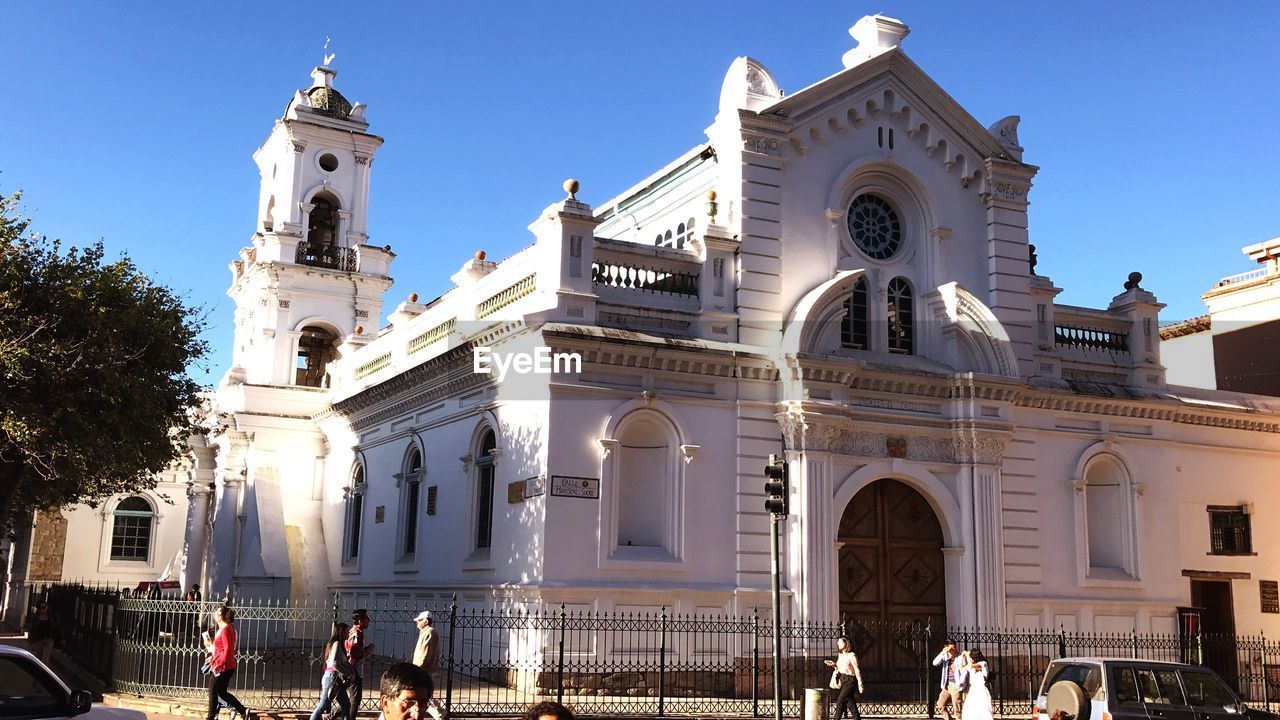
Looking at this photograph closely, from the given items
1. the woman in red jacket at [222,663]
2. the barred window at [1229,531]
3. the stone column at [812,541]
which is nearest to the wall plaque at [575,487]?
the stone column at [812,541]

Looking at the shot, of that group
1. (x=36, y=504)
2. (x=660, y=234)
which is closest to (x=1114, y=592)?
(x=660, y=234)

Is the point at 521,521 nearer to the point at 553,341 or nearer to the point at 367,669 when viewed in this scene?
the point at 553,341

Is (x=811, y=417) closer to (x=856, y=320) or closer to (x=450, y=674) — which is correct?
(x=856, y=320)

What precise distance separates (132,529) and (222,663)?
32.7 metres

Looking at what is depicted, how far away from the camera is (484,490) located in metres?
23.2

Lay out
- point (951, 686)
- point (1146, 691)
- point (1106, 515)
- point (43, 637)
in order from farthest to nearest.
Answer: point (1106, 515), point (43, 637), point (951, 686), point (1146, 691)

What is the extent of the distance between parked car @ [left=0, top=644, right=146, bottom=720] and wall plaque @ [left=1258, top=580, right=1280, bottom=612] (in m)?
24.3

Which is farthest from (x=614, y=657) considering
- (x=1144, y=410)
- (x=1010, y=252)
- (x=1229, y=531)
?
(x=1229, y=531)

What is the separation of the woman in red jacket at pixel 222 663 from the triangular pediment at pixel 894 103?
45.9ft

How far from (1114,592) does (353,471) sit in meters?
17.9

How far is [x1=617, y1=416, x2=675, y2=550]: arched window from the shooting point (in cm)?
2177

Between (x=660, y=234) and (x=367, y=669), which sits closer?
(x=367, y=669)

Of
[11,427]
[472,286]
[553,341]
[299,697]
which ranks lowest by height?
[299,697]

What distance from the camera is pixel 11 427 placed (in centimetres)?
1986
